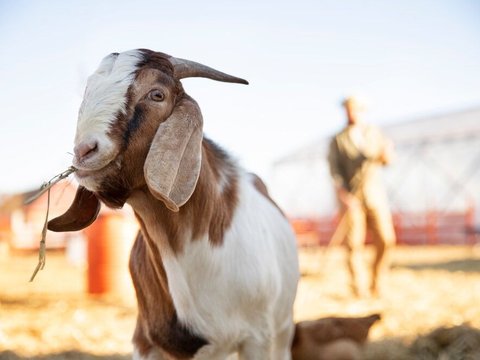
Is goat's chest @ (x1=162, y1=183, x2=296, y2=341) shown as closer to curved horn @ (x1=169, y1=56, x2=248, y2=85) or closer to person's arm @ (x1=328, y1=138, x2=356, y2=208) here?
curved horn @ (x1=169, y1=56, x2=248, y2=85)

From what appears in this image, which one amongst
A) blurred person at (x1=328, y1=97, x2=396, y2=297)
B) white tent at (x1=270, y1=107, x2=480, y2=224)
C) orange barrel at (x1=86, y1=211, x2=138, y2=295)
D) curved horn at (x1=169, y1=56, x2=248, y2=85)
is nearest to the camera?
curved horn at (x1=169, y1=56, x2=248, y2=85)

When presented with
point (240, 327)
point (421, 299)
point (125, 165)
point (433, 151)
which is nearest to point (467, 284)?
point (421, 299)

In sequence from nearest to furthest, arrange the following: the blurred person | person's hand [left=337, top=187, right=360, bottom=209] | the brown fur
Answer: the brown fur → the blurred person → person's hand [left=337, top=187, right=360, bottom=209]

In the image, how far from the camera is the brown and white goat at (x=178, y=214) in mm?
1835

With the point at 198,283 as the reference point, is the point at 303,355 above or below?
below

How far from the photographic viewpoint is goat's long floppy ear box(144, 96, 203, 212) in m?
1.77

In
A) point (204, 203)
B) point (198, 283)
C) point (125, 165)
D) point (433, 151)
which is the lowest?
point (433, 151)

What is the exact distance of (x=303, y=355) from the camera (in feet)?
11.0

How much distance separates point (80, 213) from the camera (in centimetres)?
228

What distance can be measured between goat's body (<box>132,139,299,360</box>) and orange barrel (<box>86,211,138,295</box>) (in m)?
4.86

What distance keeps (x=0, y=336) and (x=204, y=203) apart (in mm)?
3133

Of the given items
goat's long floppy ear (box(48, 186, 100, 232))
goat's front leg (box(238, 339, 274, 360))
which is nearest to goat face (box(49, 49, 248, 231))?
goat's long floppy ear (box(48, 186, 100, 232))

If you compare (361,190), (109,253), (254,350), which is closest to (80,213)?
(254,350)

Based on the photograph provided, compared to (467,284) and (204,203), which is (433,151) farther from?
(204,203)
